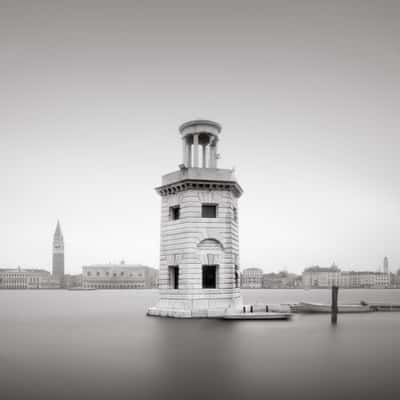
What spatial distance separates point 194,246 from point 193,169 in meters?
5.27

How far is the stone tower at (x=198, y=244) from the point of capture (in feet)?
99.0

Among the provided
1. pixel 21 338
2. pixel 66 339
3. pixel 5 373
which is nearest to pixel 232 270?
pixel 66 339

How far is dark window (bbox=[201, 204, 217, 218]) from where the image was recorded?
31000mm

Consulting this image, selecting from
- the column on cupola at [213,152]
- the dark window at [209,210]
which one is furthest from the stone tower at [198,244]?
the column on cupola at [213,152]

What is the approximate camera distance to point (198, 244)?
30500 mm

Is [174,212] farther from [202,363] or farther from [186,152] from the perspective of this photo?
[202,363]

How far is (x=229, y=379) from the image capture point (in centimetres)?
1440

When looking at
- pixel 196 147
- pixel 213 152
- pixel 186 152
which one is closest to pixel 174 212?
pixel 186 152

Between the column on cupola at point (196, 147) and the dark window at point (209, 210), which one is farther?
the column on cupola at point (196, 147)

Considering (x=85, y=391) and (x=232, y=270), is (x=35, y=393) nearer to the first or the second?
(x=85, y=391)

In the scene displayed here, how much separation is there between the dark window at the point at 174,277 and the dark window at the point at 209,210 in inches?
168

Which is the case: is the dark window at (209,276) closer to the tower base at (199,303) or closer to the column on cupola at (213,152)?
the tower base at (199,303)

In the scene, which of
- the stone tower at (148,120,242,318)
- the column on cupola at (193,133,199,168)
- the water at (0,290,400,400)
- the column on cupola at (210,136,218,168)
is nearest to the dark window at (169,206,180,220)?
the stone tower at (148,120,242,318)

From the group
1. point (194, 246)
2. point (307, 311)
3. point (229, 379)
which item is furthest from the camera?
point (307, 311)
